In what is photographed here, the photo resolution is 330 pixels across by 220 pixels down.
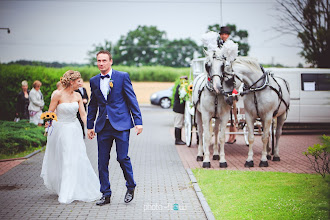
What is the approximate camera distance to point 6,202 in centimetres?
685

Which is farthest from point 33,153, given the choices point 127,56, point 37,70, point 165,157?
point 127,56

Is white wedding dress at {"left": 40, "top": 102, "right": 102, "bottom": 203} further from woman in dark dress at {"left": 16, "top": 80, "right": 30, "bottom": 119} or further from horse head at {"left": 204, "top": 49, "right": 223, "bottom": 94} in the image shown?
woman in dark dress at {"left": 16, "top": 80, "right": 30, "bottom": 119}

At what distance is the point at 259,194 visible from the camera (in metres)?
7.32

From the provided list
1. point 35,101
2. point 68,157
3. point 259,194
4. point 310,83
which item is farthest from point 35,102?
point 259,194

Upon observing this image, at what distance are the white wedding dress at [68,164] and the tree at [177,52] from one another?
6449 centimetres

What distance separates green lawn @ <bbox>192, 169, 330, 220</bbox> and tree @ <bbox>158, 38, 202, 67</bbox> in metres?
62.9

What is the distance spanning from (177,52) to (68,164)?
65.8m

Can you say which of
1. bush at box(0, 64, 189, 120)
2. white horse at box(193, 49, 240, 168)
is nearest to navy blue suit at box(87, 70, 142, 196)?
white horse at box(193, 49, 240, 168)

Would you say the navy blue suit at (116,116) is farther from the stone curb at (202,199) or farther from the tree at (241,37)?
the tree at (241,37)

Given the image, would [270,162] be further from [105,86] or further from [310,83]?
[310,83]

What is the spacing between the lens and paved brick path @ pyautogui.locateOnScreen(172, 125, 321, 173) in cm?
999

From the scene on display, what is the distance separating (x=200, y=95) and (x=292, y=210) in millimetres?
4350

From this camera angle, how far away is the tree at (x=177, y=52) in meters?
71.5

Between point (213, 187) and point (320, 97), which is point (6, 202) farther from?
point (320, 97)
